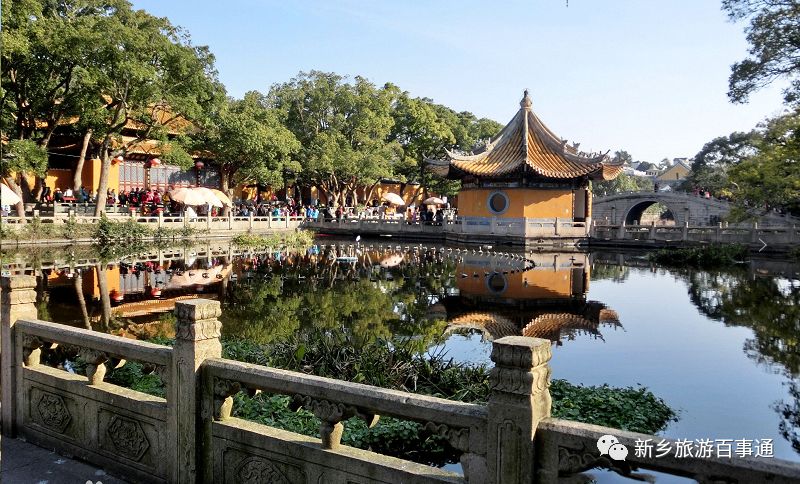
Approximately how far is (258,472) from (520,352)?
1.82 metres

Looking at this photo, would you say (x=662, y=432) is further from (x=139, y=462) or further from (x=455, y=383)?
(x=139, y=462)

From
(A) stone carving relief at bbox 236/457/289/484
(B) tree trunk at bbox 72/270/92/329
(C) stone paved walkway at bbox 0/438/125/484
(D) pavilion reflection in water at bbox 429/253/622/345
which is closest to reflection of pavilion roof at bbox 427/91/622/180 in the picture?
(D) pavilion reflection in water at bbox 429/253/622/345

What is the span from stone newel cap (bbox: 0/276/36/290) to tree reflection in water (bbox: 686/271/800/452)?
6.77 meters

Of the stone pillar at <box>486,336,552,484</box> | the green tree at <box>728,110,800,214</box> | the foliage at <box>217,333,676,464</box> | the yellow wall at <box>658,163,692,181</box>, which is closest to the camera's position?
the stone pillar at <box>486,336,552,484</box>

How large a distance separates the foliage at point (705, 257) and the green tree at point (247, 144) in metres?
19.5

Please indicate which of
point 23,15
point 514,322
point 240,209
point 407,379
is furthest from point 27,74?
point 407,379

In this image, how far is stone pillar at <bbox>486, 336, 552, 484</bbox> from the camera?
2760 millimetres

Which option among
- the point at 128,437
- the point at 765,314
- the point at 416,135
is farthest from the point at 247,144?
the point at 128,437

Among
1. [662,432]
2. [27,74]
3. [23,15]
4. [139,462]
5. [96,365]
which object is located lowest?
[662,432]

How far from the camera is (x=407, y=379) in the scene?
6.91 m

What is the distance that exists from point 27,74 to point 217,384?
2430cm

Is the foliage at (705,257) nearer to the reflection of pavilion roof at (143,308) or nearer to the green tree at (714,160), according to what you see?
the reflection of pavilion roof at (143,308)

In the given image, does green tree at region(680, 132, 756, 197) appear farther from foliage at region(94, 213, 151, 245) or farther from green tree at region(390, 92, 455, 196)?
foliage at region(94, 213, 151, 245)

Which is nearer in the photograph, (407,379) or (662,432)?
(662,432)
